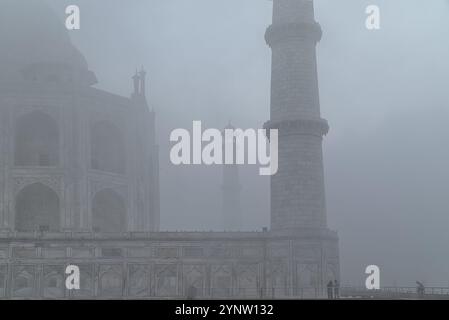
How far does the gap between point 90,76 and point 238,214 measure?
2025 centimetres

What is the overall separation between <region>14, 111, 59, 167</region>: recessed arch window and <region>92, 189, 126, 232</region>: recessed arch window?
3.50 metres

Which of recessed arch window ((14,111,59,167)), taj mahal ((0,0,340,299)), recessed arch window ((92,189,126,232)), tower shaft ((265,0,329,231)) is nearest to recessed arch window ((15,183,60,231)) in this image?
taj mahal ((0,0,340,299))

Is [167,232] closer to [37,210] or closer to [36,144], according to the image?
[37,210]

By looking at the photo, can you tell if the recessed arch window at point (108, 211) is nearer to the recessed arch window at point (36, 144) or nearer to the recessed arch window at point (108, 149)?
the recessed arch window at point (108, 149)

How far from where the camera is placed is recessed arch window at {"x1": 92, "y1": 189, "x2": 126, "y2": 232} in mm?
37500

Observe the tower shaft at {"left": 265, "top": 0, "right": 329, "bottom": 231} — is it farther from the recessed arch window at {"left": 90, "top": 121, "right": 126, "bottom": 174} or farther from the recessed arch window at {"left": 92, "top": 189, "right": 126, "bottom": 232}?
the recessed arch window at {"left": 90, "top": 121, "right": 126, "bottom": 174}

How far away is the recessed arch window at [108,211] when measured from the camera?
123ft

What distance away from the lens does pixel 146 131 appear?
1567 inches

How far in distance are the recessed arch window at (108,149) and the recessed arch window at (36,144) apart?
235 centimetres

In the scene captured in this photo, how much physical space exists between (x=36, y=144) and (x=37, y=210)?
416cm

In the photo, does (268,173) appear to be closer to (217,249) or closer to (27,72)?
(217,249)
